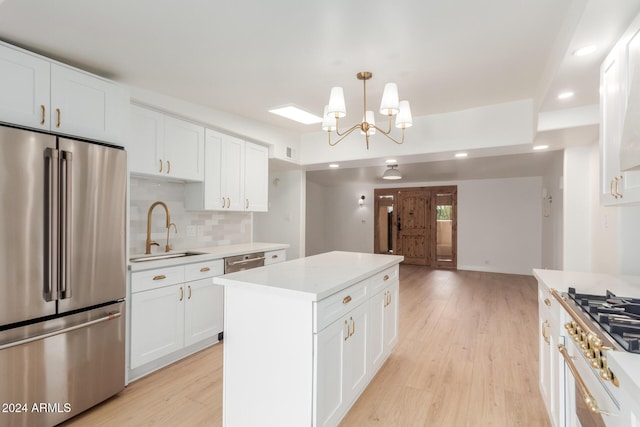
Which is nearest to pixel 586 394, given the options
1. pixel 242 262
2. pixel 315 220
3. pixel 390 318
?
pixel 390 318

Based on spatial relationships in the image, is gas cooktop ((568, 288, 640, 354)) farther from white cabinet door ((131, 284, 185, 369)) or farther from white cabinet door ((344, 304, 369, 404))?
white cabinet door ((131, 284, 185, 369))

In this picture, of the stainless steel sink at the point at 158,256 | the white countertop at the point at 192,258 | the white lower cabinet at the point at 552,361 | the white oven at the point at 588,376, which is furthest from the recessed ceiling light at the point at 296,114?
the white oven at the point at 588,376

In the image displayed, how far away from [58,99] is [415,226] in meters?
7.79

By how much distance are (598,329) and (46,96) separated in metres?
3.13

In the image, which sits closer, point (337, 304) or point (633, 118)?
point (633, 118)

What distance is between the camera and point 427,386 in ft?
7.99

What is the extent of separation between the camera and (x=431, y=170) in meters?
6.46

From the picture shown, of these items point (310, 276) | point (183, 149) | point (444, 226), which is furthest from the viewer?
point (444, 226)

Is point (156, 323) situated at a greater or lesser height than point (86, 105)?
lesser

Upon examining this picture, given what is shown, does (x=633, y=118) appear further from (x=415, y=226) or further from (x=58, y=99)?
(x=415, y=226)

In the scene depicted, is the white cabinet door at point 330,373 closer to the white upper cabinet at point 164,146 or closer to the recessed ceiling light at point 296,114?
the white upper cabinet at point 164,146

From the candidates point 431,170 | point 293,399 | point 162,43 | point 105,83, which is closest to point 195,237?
point 105,83

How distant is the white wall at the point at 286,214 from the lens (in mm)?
5340

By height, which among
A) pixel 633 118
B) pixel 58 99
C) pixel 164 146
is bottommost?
pixel 633 118
